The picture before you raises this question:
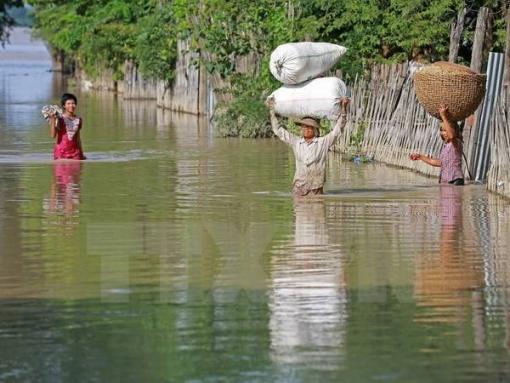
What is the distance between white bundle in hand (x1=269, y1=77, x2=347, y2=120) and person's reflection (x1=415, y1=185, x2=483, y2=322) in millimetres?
5280

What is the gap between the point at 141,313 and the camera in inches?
380

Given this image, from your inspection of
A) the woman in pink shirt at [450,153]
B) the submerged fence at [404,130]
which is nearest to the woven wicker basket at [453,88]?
the woman in pink shirt at [450,153]

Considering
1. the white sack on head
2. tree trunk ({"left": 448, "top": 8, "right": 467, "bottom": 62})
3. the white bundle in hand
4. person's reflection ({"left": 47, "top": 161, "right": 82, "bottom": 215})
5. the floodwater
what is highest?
tree trunk ({"left": 448, "top": 8, "right": 467, "bottom": 62})

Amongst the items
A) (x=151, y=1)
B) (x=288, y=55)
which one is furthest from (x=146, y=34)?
(x=288, y=55)

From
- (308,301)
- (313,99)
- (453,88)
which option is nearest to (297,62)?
(313,99)

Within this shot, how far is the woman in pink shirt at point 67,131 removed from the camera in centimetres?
2128

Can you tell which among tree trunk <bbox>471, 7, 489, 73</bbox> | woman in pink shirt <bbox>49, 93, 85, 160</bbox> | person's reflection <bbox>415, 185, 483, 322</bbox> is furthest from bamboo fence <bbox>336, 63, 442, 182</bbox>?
person's reflection <bbox>415, 185, 483, 322</bbox>

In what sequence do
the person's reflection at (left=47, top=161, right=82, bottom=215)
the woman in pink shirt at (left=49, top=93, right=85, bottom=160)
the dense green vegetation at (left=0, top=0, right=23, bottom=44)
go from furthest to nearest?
the dense green vegetation at (left=0, top=0, right=23, bottom=44), the woman in pink shirt at (left=49, top=93, right=85, bottom=160), the person's reflection at (left=47, top=161, right=82, bottom=215)

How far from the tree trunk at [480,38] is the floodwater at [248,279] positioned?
5.10ft

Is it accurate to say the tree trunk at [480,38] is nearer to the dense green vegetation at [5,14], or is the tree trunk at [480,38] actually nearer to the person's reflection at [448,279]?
the person's reflection at [448,279]

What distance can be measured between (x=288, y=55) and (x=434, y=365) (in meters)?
11.8

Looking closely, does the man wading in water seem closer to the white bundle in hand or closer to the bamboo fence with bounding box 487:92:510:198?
the bamboo fence with bounding box 487:92:510:198

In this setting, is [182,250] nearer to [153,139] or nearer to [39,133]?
[153,139]

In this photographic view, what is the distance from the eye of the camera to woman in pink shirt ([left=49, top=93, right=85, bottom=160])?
21.3m
